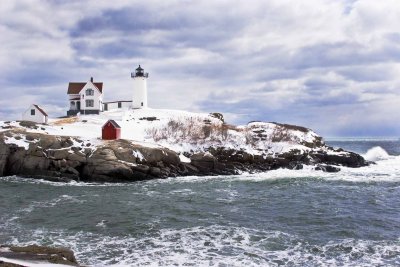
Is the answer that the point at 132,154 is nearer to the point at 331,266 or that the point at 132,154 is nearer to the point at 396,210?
the point at 396,210

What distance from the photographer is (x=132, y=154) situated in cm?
4141

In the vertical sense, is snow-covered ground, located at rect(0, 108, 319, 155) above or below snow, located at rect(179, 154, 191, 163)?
above

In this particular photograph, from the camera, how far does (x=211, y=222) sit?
863 inches

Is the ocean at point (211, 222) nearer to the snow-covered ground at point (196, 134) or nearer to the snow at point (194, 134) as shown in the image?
the snow at point (194, 134)

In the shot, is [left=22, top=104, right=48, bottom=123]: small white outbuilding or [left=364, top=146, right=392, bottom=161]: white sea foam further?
[left=364, top=146, right=392, bottom=161]: white sea foam

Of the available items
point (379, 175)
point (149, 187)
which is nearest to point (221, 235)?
point (149, 187)

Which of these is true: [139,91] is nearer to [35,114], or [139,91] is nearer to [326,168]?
[35,114]

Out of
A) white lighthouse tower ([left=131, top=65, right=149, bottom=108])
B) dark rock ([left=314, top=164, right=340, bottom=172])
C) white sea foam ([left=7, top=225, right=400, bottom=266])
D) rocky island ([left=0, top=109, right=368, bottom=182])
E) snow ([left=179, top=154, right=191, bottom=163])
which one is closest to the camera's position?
white sea foam ([left=7, top=225, right=400, bottom=266])

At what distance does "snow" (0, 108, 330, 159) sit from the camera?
164 ft

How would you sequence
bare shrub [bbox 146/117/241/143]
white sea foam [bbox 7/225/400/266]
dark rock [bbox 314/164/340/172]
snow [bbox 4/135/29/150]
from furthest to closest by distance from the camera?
bare shrub [bbox 146/117/241/143]
dark rock [bbox 314/164/340/172]
snow [bbox 4/135/29/150]
white sea foam [bbox 7/225/400/266]

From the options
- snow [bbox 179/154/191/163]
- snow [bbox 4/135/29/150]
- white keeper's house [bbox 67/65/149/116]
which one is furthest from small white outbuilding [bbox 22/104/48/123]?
snow [bbox 179/154/191/163]

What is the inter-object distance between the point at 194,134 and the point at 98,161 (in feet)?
54.3

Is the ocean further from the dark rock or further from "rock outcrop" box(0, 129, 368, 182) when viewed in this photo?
the dark rock

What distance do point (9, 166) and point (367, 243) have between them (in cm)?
3365
